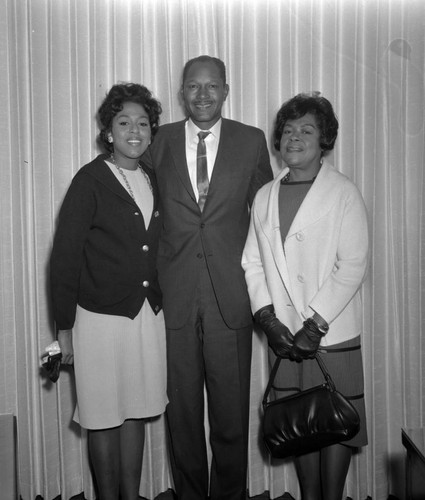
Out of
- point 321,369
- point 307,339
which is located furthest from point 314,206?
point 321,369

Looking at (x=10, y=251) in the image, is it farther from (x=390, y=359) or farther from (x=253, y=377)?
(x=390, y=359)

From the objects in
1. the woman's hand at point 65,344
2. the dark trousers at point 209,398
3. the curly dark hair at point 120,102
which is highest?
the curly dark hair at point 120,102

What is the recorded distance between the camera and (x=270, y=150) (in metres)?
2.81

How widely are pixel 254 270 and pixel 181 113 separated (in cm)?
89

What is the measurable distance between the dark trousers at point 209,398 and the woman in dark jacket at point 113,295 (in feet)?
0.44

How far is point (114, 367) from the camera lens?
2.13 metres

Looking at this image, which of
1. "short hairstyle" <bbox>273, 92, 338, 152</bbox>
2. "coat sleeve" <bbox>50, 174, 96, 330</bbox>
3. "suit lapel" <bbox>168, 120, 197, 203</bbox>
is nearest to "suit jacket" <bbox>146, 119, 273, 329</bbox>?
"suit lapel" <bbox>168, 120, 197, 203</bbox>

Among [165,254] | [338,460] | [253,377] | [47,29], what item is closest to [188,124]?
[165,254]

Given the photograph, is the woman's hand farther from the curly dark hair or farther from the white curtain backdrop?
the curly dark hair

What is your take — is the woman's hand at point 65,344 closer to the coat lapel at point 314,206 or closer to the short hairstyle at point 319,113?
the coat lapel at point 314,206

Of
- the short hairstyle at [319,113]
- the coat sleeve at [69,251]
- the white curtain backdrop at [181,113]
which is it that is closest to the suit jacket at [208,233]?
the short hairstyle at [319,113]

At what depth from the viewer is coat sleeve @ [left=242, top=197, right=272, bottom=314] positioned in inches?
88.1

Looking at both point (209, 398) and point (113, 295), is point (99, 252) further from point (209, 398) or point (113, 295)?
point (209, 398)

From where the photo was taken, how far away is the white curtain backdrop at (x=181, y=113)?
2656 mm
